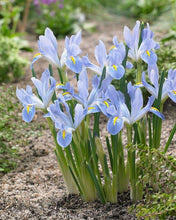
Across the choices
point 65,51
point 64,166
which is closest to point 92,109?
point 65,51

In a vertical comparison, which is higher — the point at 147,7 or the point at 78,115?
the point at 147,7

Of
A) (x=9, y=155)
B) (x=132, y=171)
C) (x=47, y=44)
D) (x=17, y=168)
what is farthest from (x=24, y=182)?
(x=47, y=44)

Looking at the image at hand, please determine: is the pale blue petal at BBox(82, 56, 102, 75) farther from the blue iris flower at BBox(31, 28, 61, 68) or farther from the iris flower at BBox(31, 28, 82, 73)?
the blue iris flower at BBox(31, 28, 61, 68)

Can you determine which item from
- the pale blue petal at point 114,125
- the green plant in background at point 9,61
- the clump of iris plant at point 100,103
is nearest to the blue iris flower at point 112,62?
the clump of iris plant at point 100,103

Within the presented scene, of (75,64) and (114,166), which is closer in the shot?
(75,64)

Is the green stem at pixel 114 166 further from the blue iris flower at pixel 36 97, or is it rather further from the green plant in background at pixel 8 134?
the green plant in background at pixel 8 134

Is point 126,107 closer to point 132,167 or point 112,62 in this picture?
point 112,62

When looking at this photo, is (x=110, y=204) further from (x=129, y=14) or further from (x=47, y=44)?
(x=129, y=14)
